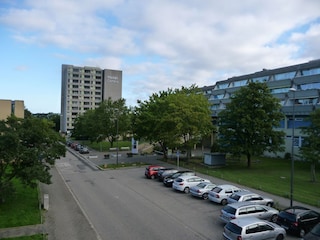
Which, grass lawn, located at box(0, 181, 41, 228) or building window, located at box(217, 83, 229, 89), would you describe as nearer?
grass lawn, located at box(0, 181, 41, 228)

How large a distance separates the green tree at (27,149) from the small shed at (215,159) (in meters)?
22.1

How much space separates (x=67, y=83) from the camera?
5212 inches

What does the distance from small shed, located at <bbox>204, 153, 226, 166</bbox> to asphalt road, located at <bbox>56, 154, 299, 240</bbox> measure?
11135mm

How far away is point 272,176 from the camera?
3425cm

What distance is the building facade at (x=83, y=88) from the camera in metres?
133

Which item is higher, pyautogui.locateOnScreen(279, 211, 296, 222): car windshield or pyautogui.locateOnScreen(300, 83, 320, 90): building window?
pyautogui.locateOnScreen(300, 83, 320, 90): building window

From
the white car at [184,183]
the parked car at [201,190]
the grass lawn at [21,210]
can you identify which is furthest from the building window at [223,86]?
the grass lawn at [21,210]

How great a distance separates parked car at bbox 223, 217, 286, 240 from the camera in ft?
46.4

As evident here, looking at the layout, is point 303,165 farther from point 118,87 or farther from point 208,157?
point 118,87

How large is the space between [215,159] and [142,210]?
859 inches

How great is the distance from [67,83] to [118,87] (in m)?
21.4

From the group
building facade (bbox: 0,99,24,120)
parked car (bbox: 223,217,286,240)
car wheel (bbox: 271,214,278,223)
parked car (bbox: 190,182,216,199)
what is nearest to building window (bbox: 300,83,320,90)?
parked car (bbox: 190,182,216,199)

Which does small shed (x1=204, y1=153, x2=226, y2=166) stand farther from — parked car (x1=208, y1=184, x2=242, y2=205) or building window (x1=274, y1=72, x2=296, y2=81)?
building window (x1=274, y1=72, x2=296, y2=81)

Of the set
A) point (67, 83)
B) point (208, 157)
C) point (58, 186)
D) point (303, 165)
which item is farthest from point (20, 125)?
point (67, 83)
